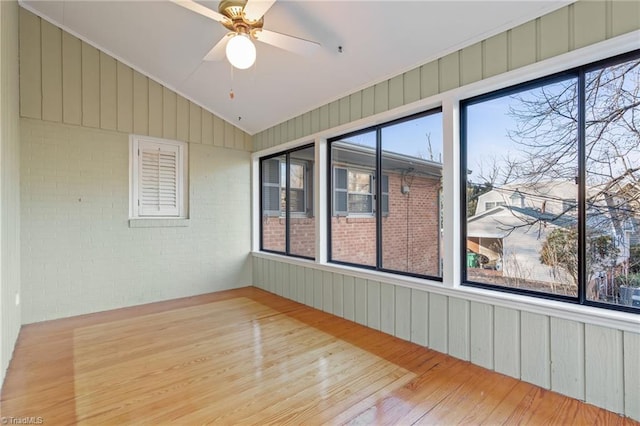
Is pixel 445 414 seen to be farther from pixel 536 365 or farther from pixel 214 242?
pixel 214 242

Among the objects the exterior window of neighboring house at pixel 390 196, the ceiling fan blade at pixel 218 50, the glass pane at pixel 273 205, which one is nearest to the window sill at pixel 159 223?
the glass pane at pixel 273 205

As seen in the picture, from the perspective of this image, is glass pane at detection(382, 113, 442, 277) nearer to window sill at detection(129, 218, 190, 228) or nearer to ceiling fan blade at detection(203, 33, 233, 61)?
ceiling fan blade at detection(203, 33, 233, 61)

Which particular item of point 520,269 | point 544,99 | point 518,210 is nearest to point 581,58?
point 544,99

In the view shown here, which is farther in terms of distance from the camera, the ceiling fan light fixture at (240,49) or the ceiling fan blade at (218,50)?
the ceiling fan blade at (218,50)

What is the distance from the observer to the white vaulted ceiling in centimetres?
253

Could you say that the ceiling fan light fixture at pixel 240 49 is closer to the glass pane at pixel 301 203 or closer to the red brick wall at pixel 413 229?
the red brick wall at pixel 413 229

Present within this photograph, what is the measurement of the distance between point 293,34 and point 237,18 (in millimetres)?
954

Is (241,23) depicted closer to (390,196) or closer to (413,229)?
(390,196)

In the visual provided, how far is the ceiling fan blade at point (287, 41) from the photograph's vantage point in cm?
241

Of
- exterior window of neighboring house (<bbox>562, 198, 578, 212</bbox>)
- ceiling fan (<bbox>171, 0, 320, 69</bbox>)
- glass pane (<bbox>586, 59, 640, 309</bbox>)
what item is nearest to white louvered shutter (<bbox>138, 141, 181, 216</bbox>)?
ceiling fan (<bbox>171, 0, 320, 69</bbox>)

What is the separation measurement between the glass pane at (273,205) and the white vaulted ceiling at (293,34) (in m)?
0.78

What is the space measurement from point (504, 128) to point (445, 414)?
7.20 feet

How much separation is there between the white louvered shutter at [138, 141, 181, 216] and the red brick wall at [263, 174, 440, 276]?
2.15 m

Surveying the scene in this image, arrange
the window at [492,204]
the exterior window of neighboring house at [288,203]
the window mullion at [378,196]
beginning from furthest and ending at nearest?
the exterior window of neighboring house at [288,203], the window mullion at [378,196], the window at [492,204]
